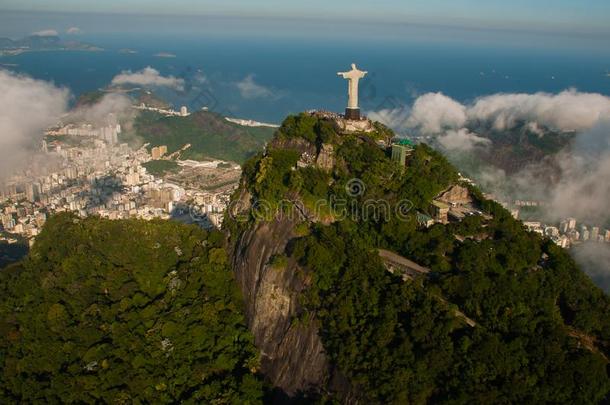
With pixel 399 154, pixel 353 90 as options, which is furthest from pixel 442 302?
pixel 353 90

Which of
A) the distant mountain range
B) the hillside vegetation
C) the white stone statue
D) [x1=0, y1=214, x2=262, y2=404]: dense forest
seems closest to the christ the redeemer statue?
the white stone statue

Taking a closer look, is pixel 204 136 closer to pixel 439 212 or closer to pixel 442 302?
pixel 439 212

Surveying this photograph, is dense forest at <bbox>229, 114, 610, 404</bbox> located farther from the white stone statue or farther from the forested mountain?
the white stone statue

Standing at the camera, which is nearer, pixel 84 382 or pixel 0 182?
pixel 84 382

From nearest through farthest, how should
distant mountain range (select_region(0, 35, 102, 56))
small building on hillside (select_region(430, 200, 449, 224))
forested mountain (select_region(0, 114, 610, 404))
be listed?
forested mountain (select_region(0, 114, 610, 404)), small building on hillside (select_region(430, 200, 449, 224)), distant mountain range (select_region(0, 35, 102, 56))

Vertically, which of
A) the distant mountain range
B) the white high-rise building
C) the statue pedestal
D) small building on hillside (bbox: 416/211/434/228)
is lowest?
the white high-rise building

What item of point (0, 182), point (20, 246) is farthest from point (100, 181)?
point (20, 246)

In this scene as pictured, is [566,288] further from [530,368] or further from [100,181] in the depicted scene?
[100,181]
